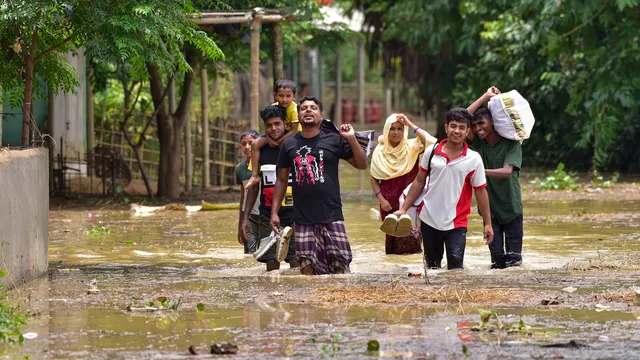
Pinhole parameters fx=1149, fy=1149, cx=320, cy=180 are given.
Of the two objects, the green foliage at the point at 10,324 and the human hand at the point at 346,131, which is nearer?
the green foliage at the point at 10,324

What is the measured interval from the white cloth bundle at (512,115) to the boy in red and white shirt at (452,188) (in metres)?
0.52

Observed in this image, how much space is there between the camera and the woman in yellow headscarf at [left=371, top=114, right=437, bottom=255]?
35.0 feet

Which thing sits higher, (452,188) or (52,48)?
(52,48)

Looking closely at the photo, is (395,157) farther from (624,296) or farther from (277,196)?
(624,296)

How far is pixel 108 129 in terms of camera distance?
2150cm

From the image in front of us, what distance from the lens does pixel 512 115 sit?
382 inches

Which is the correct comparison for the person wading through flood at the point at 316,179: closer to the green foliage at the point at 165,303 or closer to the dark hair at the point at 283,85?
the dark hair at the point at 283,85

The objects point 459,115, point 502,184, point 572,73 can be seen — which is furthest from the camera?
point 572,73

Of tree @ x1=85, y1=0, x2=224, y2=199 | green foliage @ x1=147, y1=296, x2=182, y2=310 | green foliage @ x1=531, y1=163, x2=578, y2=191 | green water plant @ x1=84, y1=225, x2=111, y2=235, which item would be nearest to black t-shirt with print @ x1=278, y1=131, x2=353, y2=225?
tree @ x1=85, y1=0, x2=224, y2=199

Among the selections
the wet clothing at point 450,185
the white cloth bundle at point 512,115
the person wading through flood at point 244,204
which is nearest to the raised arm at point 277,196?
the person wading through flood at point 244,204

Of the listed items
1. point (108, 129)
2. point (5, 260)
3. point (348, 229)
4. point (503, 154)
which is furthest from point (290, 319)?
point (108, 129)

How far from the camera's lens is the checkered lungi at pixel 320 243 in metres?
9.23

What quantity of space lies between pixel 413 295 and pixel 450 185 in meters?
1.74

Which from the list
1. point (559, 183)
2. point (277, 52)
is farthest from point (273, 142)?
point (559, 183)
